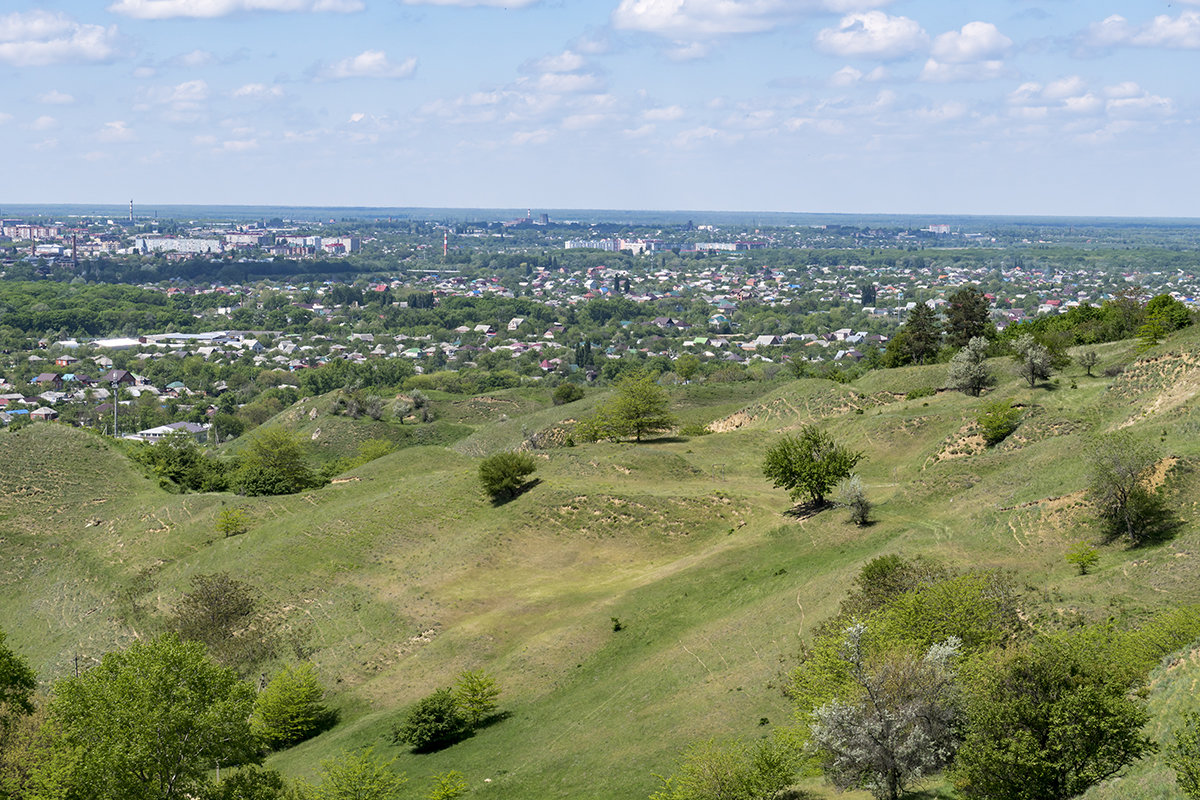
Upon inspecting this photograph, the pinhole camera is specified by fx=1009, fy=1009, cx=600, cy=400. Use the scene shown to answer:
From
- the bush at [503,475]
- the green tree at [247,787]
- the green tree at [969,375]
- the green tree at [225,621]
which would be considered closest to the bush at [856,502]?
the bush at [503,475]

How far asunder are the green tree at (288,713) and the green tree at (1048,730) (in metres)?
28.7

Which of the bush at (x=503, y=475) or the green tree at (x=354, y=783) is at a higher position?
the bush at (x=503, y=475)

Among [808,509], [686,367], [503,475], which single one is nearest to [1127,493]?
[808,509]

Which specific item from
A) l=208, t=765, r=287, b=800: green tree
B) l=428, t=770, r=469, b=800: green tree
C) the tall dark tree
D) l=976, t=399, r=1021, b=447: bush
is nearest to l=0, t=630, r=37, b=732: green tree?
l=208, t=765, r=287, b=800: green tree

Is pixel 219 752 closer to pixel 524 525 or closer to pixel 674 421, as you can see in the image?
pixel 524 525

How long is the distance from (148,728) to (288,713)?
17.6 m

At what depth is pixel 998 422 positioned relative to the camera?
60.2m

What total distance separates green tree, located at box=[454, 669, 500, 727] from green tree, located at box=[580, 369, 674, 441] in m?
39.4

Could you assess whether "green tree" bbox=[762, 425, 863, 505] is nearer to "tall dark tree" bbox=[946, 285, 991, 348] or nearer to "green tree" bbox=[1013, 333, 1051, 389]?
"green tree" bbox=[1013, 333, 1051, 389]

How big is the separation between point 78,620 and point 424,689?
26.9 m

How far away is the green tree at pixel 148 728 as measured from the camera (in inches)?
997

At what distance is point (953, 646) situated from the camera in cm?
2859

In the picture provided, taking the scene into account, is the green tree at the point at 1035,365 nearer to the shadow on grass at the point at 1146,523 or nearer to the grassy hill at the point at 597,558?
the grassy hill at the point at 597,558

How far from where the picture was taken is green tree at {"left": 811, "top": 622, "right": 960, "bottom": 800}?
2453cm
